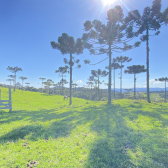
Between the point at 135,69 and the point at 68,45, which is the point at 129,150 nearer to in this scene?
the point at 68,45

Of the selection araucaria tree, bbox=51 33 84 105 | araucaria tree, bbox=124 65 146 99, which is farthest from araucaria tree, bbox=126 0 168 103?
araucaria tree, bbox=124 65 146 99

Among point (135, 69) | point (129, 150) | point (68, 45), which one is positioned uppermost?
point (68, 45)

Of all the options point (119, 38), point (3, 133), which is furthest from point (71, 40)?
point (3, 133)

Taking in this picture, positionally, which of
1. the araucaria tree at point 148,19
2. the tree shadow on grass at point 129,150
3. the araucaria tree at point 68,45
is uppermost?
the araucaria tree at point 148,19

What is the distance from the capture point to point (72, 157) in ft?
9.87

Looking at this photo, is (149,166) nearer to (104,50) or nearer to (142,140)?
(142,140)

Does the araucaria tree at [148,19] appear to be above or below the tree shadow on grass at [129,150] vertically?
above

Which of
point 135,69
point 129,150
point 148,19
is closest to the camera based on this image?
point 129,150

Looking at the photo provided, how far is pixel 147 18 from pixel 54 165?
64.9 ft

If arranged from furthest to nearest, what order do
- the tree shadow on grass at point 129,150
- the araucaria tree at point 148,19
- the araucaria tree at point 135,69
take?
the araucaria tree at point 135,69 < the araucaria tree at point 148,19 < the tree shadow on grass at point 129,150

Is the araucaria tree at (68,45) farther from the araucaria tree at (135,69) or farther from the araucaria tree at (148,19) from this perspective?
the araucaria tree at (135,69)

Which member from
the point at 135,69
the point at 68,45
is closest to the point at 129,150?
the point at 68,45

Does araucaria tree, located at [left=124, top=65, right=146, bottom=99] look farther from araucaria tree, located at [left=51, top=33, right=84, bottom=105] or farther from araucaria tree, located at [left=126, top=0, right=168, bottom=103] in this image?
araucaria tree, located at [left=51, top=33, right=84, bottom=105]

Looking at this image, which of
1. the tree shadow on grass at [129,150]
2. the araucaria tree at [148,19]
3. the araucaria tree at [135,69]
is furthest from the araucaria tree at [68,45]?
Result: the araucaria tree at [135,69]
